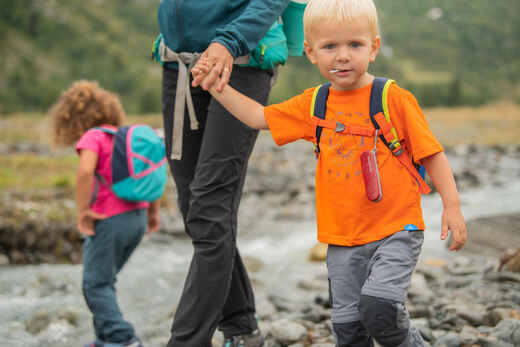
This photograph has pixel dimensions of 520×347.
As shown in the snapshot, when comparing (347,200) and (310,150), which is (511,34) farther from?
(347,200)

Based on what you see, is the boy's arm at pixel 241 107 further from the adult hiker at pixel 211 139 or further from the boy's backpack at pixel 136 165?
the boy's backpack at pixel 136 165

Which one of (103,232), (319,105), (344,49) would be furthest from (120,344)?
(344,49)

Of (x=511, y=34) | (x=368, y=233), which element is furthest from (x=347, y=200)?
(x=511, y=34)

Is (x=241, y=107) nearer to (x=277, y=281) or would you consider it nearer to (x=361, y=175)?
(x=361, y=175)

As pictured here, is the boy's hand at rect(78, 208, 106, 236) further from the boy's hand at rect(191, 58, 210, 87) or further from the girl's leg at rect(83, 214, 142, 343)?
the boy's hand at rect(191, 58, 210, 87)

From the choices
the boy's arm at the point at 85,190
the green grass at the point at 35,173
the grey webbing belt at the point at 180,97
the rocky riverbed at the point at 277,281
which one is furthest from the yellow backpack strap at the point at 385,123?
the green grass at the point at 35,173

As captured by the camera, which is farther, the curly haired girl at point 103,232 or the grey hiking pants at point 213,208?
the curly haired girl at point 103,232

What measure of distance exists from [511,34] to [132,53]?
80.6 m

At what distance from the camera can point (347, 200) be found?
2.47 m

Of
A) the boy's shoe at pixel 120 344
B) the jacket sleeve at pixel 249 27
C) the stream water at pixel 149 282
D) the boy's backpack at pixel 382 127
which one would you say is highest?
the jacket sleeve at pixel 249 27

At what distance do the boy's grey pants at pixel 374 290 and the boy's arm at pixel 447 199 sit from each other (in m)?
0.15

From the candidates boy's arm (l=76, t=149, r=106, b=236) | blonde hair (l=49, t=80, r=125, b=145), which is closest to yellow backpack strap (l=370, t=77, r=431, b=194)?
boy's arm (l=76, t=149, r=106, b=236)

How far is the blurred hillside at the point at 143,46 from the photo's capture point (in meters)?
97.2

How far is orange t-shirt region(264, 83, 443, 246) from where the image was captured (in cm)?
240
